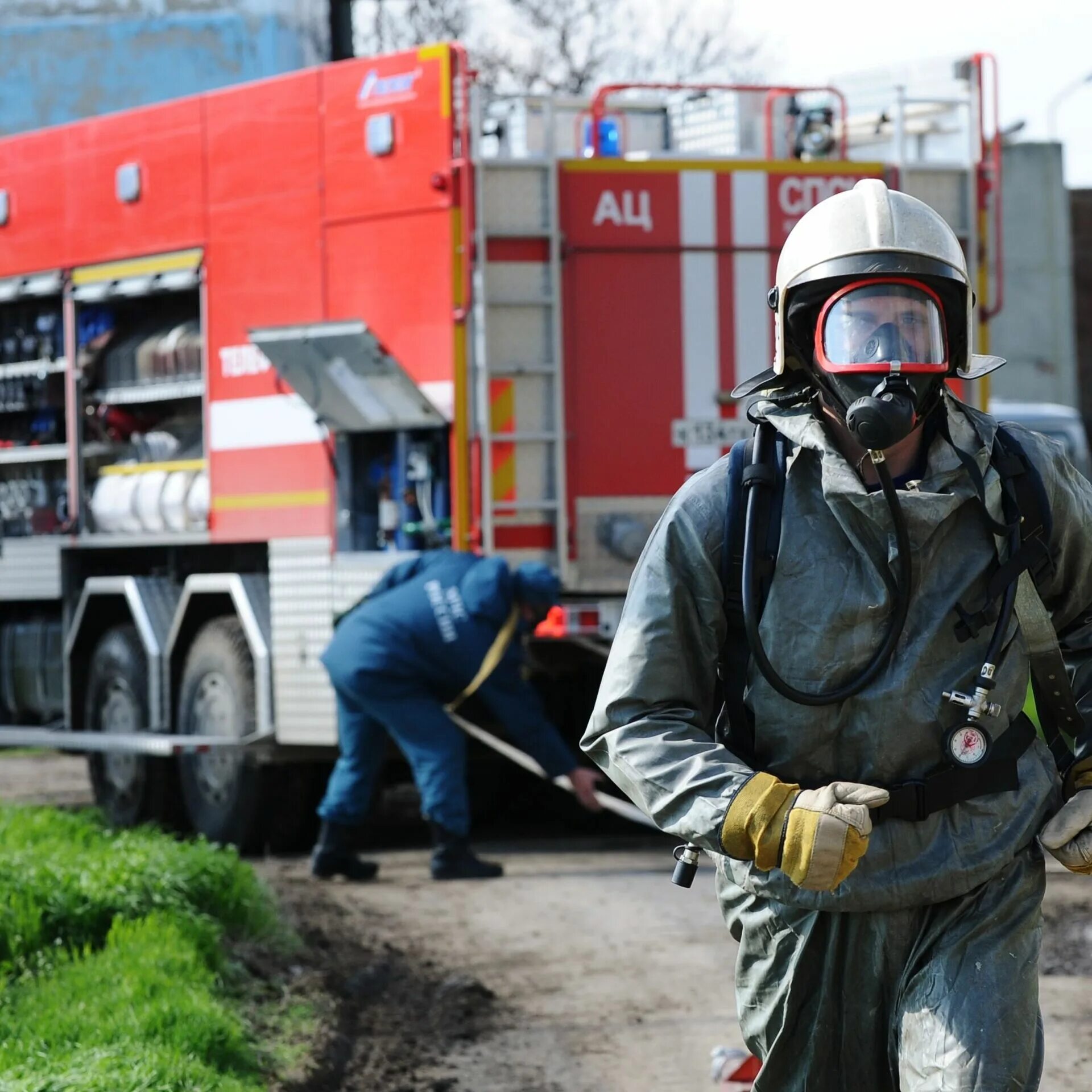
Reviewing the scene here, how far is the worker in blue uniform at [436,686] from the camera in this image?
865 cm

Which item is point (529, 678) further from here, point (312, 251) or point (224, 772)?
point (312, 251)

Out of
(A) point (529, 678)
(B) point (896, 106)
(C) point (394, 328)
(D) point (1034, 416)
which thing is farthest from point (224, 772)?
(D) point (1034, 416)

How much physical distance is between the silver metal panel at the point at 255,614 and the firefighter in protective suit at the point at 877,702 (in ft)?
22.1

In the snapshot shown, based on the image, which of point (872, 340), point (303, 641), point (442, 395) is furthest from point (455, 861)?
point (872, 340)

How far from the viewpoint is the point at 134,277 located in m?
10.7

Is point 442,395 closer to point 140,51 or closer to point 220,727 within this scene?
point 220,727

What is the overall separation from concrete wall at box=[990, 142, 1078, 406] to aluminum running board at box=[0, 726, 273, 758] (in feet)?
64.1

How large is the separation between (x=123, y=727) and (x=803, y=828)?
8516mm

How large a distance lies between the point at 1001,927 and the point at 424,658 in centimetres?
592

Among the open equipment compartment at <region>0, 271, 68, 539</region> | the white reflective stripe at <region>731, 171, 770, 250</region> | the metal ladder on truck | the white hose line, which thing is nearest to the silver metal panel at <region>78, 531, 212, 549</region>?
the open equipment compartment at <region>0, 271, 68, 539</region>

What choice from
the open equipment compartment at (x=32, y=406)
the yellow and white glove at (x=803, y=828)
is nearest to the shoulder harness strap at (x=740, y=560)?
the yellow and white glove at (x=803, y=828)

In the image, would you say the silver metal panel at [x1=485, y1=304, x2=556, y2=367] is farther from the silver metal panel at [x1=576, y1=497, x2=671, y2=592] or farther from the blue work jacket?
the blue work jacket

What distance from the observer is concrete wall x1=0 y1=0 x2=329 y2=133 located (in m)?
15.5

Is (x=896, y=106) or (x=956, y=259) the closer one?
(x=956, y=259)
